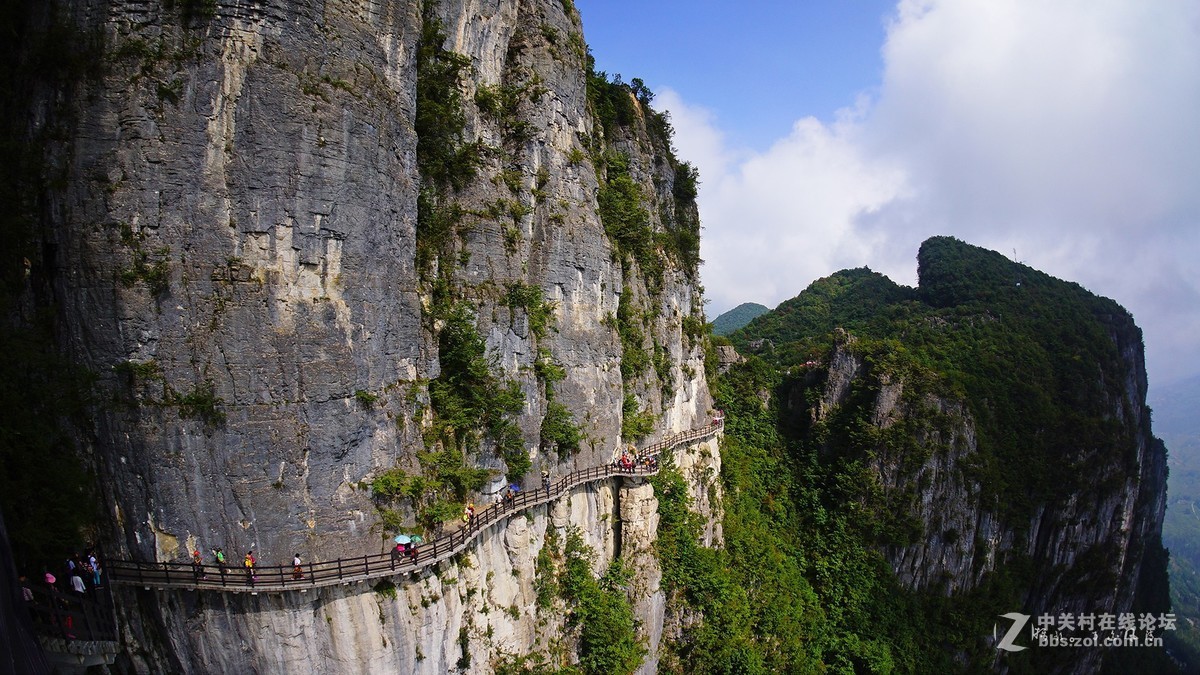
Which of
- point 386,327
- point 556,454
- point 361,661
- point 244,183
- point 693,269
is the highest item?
point 693,269

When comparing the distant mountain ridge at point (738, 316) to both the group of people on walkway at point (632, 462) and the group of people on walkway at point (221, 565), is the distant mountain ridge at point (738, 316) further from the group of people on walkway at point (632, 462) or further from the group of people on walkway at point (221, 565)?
the group of people on walkway at point (221, 565)

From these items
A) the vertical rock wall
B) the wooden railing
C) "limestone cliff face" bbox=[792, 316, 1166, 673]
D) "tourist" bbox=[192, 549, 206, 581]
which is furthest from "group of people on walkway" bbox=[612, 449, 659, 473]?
"limestone cliff face" bbox=[792, 316, 1166, 673]

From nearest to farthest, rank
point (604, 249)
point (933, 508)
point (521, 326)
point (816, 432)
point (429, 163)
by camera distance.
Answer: point (429, 163), point (521, 326), point (604, 249), point (933, 508), point (816, 432)

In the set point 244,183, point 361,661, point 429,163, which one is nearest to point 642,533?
point 361,661

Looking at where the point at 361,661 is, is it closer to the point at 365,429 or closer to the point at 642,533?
the point at 365,429

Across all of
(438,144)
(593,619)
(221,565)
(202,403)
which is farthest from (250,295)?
(593,619)

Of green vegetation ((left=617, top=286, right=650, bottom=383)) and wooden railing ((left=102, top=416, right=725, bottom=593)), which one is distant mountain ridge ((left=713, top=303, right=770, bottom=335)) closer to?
green vegetation ((left=617, top=286, right=650, bottom=383))
